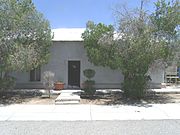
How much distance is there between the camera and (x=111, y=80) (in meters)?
23.0

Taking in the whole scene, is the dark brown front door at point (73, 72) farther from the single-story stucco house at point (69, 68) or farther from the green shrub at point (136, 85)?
the green shrub at point (136, 85)

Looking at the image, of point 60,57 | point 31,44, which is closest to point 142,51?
point 31,44

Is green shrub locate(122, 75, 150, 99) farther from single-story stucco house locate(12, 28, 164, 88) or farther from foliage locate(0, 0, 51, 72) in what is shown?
foliage locate(0, 0, 51, 72)

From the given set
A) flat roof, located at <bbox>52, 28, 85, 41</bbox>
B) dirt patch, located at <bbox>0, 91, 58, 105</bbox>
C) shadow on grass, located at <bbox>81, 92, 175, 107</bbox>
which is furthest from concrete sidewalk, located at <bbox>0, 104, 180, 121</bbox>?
flat roof, located at <bbox>52, 28, 85, 41</bbox>

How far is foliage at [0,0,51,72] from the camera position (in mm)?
16719

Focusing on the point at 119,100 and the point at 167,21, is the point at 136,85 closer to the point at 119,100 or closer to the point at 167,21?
the point at 119,100

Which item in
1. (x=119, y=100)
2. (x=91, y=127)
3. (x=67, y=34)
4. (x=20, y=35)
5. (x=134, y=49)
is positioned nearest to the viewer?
(x=91, y=127)

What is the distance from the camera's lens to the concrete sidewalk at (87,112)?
39.8ft

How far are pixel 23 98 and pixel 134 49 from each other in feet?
23.9

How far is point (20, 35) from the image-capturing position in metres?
18.3

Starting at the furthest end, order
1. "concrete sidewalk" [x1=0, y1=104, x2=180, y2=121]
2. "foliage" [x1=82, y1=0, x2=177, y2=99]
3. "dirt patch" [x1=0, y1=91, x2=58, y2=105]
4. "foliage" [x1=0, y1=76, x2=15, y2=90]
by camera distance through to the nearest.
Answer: "foliage" [x1=0, y1=76, x2=15, y2=90] → "dirt patch" [x1=0, y1=91, x2=58, y2=105] → "foliage" [x1=82, y1=0, x2=177, y2=99] → "concrete sidewalk" [x1=0, y1=104, x2=180, y2=121]

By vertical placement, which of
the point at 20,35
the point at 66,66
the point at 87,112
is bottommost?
the point at 87,112

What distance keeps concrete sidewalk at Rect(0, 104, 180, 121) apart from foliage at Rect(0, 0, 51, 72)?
2.61 metres

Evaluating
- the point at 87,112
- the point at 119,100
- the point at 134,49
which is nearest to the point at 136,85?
the point at 119,100
